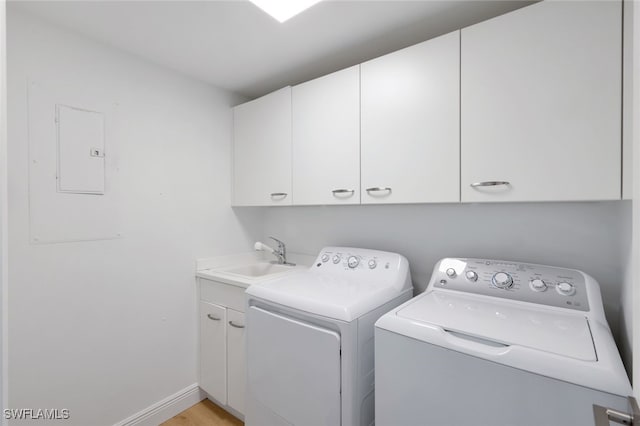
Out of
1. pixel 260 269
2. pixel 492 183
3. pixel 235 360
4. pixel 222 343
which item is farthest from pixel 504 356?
pixel 260 269

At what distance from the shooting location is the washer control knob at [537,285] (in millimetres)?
1162

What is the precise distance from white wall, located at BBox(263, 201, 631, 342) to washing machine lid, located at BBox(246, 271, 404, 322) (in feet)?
1.31

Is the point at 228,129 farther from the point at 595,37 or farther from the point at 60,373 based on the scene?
the point at 595,37

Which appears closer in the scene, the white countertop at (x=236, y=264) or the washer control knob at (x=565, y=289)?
the washer control knob at (x=565, y=289)

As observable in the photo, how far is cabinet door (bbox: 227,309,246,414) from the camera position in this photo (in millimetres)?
1752

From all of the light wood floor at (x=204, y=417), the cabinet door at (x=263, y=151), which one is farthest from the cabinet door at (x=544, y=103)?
the light wood floor at (x=204, y=417)

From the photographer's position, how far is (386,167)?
1475 mm

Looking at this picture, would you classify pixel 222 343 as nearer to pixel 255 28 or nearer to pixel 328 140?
pixel 328 140

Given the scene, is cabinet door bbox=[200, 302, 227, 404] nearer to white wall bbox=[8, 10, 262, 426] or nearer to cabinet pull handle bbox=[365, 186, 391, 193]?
white wall bbox=[8, 10, 262, 426]

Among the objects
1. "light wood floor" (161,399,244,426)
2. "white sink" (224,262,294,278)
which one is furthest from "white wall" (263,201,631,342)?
"light wood floor" (161,399,244,426)

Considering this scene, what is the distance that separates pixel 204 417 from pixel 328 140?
204 centimetres

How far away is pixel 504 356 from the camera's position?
814 mm

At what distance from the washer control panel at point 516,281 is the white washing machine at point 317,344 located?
271mm

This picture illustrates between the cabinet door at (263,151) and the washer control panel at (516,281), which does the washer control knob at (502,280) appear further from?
the cabinet door at (263,151)
